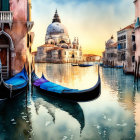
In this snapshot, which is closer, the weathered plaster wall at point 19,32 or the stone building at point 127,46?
the weathered plaster wall at point 19,32

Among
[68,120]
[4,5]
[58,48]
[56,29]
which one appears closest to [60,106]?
[68,120]

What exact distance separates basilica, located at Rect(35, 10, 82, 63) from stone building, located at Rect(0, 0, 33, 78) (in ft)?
138

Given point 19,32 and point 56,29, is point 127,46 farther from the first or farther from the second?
point 56,29

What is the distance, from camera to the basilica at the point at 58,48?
4984 cm

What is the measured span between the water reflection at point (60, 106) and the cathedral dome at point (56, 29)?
5091 centimetres

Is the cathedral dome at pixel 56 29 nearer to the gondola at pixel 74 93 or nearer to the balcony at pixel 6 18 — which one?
the balcony at pixel 6 18

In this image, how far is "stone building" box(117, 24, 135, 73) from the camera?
55.3 ft

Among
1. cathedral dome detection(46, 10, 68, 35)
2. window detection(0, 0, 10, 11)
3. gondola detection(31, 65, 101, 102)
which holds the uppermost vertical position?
cathedral dome detection(46, 10, 68, 35)

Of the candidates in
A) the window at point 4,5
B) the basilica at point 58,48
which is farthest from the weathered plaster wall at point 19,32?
the basilica at point 58,48

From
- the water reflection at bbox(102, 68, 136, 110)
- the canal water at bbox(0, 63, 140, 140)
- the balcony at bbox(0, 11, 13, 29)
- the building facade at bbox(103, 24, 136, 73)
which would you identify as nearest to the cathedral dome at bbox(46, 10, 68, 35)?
the building facade at bbox(103, 24, 136, 73)

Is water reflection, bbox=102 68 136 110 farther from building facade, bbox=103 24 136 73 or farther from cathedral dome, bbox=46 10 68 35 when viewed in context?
cathedral dome, bbox=46 10 68 35

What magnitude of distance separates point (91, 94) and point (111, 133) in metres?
1.27

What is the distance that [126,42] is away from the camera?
2042cm

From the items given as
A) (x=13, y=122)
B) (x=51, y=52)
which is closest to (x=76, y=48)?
(x=51, y=52)
